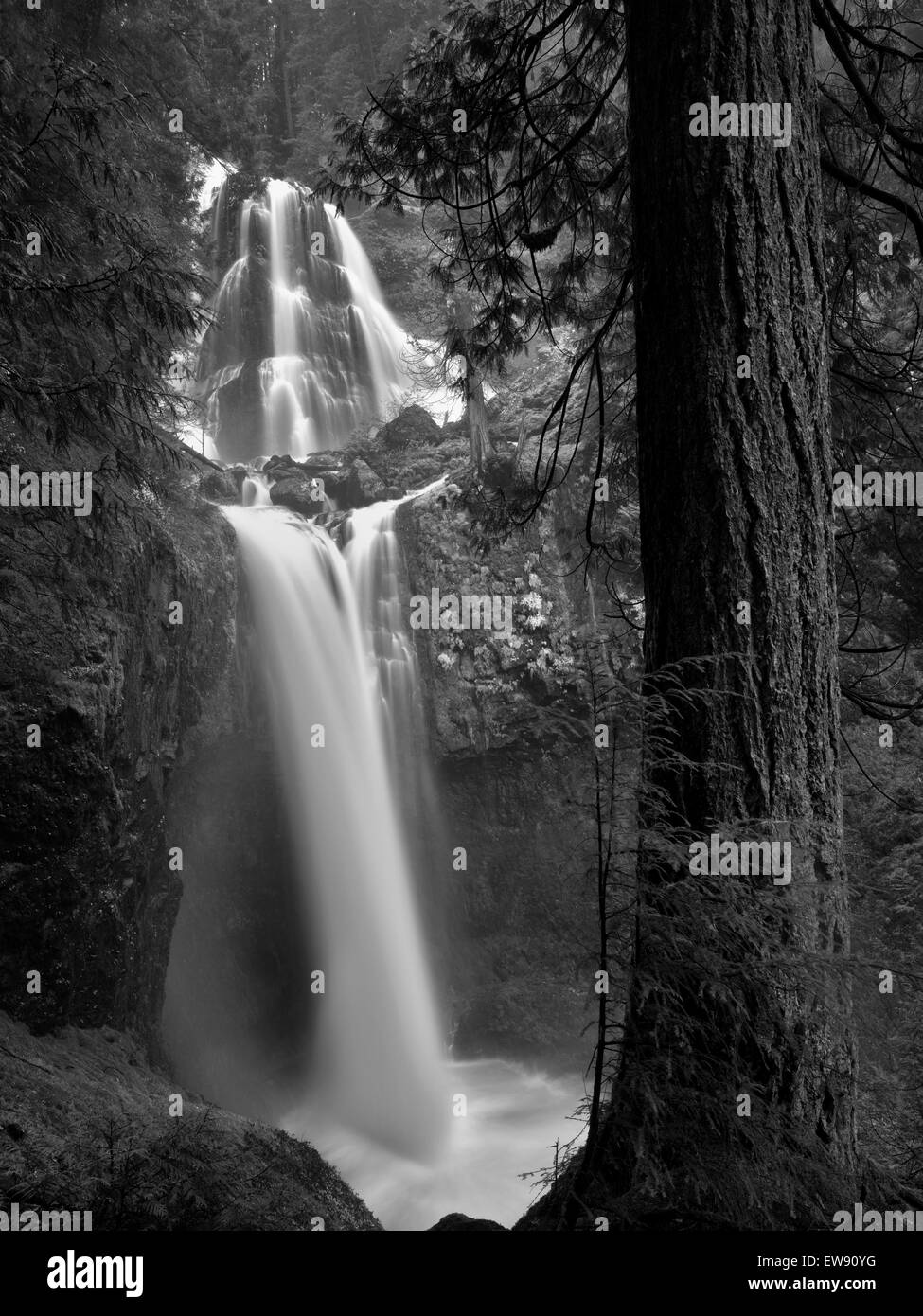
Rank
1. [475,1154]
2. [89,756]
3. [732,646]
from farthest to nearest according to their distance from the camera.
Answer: [475,1154] < [89,756] < [732,646]

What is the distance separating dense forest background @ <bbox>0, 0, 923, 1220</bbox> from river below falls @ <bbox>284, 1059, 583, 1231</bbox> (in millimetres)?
4287

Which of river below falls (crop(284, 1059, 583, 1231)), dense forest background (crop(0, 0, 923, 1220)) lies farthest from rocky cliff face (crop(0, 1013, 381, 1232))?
river below falls (crop(284, 1059, 583, 1231))

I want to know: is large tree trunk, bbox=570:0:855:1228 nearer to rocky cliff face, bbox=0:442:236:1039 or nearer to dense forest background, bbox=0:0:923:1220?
dense forest background, bbox=0:0:923:1220

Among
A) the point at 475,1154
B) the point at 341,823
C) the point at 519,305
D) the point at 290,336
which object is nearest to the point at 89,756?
the point at 519,305

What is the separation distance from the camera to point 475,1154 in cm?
1013

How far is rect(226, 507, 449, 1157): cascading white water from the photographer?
1258 cm

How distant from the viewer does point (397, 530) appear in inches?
581

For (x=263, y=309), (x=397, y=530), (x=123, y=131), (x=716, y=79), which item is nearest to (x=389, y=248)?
(x=263, y=309)

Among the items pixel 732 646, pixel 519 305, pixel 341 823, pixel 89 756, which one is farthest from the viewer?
pixel 341 823

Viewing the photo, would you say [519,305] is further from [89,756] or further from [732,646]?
[89,756]

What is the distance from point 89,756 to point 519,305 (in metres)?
4.75

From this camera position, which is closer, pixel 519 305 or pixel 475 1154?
pixel 519 305

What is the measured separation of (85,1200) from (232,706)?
9866 mm

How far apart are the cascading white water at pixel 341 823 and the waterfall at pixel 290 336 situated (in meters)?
6.12
